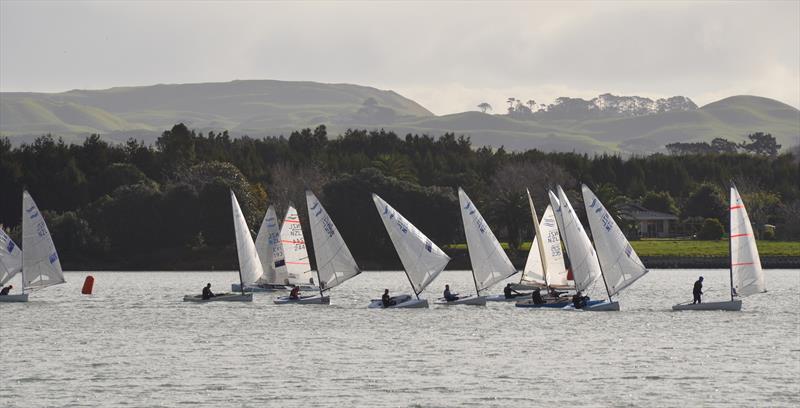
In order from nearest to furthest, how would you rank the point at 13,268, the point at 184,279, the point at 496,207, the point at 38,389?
the point at 38,389 → the point at 13,268 → the point at 184,279 → the point at 496,207

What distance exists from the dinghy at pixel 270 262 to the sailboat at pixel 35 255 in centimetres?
1072

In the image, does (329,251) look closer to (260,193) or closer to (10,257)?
(10,257)

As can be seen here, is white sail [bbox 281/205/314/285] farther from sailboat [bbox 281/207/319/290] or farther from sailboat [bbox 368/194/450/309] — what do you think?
sailboat [bbox 368/194/450/309]

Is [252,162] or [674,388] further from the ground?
[252,162]

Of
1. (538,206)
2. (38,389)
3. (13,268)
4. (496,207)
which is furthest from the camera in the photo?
(538,206)

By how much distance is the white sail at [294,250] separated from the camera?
279 ft

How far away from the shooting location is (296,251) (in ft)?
282

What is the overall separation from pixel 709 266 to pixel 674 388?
9877cm

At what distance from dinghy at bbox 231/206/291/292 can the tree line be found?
4462 cm

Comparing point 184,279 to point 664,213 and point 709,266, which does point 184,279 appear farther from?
point 664,213

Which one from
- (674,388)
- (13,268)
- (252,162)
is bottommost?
(674,388)

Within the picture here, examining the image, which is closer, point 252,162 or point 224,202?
point 224,202

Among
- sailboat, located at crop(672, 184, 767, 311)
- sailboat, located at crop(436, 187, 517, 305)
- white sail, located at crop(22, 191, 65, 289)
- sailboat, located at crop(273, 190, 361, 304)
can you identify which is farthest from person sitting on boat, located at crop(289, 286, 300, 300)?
sailboat, located at crop(672, 184, 767, 311)

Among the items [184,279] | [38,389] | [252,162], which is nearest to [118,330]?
[38,389]
